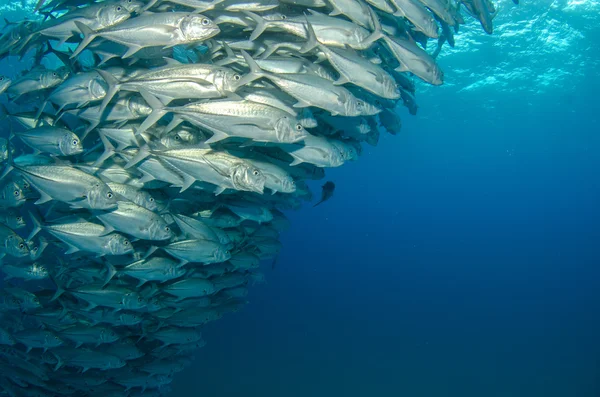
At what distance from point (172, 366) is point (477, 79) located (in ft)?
85.1

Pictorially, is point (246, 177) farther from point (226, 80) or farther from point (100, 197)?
point (100, 197)

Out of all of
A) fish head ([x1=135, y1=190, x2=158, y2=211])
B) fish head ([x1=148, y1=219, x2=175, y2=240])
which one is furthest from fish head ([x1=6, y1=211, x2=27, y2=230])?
fish head ([x1=148, y1=219, x2=175, y2=240])

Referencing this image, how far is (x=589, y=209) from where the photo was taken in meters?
61.6

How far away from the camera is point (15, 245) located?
198 inches

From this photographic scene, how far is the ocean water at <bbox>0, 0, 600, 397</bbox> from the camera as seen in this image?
19984 mm

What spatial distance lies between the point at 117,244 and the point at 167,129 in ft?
5.48

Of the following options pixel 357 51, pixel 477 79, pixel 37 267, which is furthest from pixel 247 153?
pixel 477 79

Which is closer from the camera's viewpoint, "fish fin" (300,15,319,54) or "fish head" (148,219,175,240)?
"fish fin" (300,15,319,54)

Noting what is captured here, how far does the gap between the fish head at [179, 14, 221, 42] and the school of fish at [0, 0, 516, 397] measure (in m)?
0.01

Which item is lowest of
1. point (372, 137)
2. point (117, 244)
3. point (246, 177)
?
point (117, 244)

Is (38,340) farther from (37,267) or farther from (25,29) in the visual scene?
(25,29)

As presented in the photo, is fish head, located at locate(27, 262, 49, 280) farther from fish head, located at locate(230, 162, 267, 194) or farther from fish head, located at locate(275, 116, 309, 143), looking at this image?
fish head, located at locate(275, 116, 309, 143)

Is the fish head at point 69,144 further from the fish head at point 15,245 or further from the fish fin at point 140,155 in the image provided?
the fish head at point 15,245

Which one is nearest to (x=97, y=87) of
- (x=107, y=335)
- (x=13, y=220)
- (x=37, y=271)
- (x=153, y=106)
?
(x=153, y=106)
